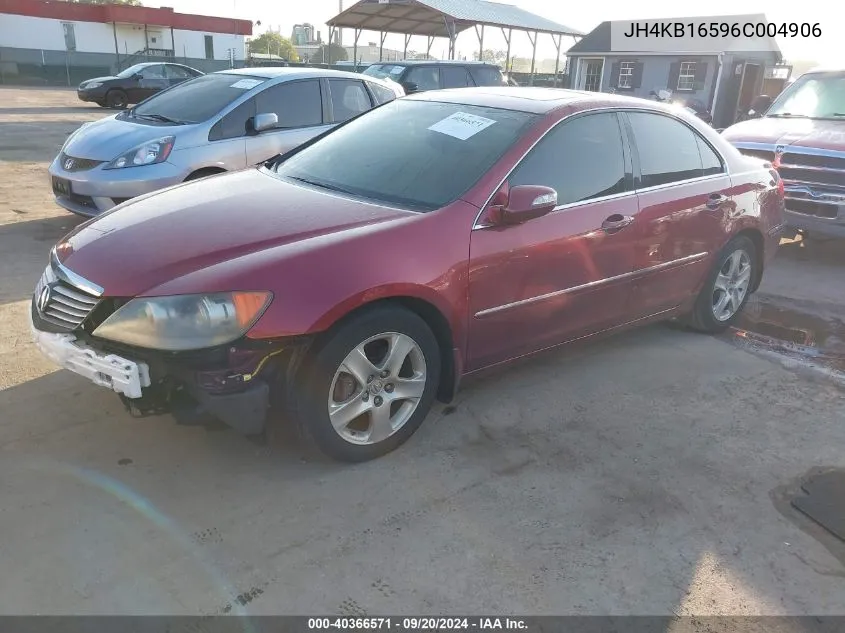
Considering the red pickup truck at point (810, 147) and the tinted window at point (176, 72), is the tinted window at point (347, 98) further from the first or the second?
the tinted window at point (176, 72)

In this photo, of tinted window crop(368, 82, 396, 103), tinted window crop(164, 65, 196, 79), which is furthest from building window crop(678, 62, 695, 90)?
tinted window crop(368, 82, 396, 103)

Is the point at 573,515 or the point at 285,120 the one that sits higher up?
the point at 285,120

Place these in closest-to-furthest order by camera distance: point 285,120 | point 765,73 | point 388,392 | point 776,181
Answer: point 388,392 < point 776,181 < point 285,120 < point 765,73

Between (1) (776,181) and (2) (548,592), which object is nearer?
(2) (548,592)

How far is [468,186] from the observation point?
3.28m

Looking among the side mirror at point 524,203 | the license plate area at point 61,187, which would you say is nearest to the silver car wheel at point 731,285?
the side mirror at point 524,203

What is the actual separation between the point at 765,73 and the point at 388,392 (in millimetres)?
28507

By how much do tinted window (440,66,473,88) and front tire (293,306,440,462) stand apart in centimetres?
1069

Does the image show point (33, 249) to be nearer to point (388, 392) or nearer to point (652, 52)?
point (388, 392)

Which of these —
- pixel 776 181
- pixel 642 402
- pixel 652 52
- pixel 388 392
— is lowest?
pixel 642 402

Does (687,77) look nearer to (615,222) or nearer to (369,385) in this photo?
(615,222)

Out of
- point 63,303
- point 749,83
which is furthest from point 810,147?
point 749,83

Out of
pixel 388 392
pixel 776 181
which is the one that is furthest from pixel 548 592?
pixel 776 181

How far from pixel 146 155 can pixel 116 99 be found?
17072mm
